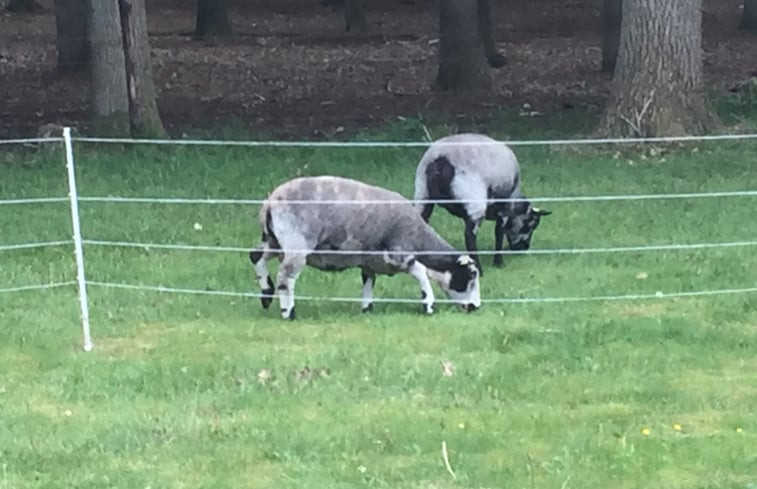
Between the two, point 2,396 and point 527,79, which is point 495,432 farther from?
point 527,79

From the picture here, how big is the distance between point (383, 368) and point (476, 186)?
3.49 metres

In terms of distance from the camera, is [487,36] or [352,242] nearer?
[352,242]

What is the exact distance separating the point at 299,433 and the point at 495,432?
1.05 m

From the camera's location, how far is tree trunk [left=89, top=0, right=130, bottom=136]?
17500 millimetres

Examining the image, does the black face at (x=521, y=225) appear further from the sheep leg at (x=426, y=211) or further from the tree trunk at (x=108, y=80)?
the tree trunk at (x=108, y=80)

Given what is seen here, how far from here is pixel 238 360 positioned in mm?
9086

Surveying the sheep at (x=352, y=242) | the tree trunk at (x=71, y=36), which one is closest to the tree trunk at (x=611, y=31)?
the tree trunk at (x=71, y=36)

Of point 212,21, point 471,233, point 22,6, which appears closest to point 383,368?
point 471,233

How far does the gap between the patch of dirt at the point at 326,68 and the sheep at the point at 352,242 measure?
906 centimetres

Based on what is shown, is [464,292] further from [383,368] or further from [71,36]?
[71,36]

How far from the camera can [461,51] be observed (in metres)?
Result: 22.7

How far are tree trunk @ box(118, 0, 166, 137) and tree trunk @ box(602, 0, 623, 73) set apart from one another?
9.57 meters

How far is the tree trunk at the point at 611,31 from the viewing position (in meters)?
24.6

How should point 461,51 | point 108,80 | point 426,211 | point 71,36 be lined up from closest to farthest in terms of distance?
point 426,211
point 108,80
point 461,51
point 71,36
